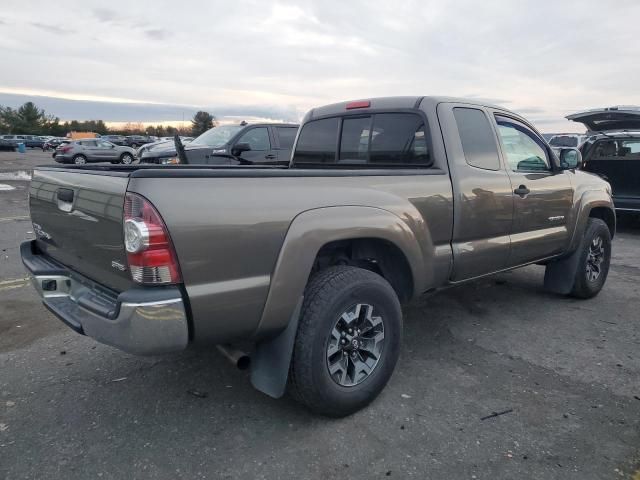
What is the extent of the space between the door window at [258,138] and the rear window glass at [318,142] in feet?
19.0

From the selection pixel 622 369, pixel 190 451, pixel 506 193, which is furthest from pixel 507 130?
pixel 190 451

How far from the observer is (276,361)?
8.83 ft

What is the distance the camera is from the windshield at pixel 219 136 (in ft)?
34.7

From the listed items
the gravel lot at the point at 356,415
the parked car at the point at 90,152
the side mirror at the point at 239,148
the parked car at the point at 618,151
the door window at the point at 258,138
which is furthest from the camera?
the parked car at the point at 90,152

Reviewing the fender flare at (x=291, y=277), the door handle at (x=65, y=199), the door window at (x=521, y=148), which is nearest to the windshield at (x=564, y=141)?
the door window at (x=521, y=148)

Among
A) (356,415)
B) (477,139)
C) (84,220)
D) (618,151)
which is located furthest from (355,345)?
(618,151)

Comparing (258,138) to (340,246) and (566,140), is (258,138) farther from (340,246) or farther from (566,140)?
(566,140)

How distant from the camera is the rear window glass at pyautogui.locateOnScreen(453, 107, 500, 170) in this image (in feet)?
12.2

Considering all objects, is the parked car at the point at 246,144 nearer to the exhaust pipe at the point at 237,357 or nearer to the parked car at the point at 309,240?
the parked car at the point at 309,240

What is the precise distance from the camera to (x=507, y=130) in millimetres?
4254

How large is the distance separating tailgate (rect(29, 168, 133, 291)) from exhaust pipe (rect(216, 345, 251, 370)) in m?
0.66

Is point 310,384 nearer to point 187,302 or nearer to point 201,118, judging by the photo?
point 187,302

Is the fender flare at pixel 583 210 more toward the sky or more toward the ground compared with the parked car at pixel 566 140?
more toward the ground

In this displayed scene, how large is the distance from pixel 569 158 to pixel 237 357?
3.52 m
